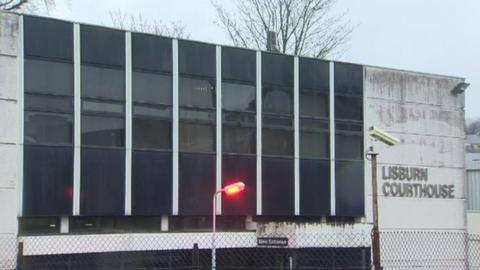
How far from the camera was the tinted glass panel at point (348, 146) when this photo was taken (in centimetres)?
2386

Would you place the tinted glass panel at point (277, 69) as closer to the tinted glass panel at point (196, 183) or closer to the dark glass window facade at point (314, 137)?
the dark glass window facade at point (314, 137)

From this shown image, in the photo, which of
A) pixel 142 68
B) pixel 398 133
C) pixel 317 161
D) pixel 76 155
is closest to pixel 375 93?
pixel 398 133

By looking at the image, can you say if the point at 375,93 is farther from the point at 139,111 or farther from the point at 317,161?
the point at 139,111

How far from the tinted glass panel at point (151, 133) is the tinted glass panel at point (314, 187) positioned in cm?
490

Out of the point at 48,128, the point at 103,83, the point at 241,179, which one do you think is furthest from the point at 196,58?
the point at 48,128

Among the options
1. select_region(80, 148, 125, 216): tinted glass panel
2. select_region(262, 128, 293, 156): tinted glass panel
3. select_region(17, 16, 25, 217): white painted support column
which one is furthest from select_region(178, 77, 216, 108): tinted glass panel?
select_region(17, 16, 25, 217): white painted support column

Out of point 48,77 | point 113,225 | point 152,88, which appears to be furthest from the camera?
point 152,88

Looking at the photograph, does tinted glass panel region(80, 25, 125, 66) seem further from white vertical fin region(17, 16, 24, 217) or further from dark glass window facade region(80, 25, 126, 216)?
white vertical fin region(17, 16, 24, 217)

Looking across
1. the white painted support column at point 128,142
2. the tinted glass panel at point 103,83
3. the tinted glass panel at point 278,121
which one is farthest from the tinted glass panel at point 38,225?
the tinted glass panel at point 278,121

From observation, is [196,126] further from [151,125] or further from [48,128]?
[48,128]

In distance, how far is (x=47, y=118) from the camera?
18828mm

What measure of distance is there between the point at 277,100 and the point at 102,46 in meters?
6.10

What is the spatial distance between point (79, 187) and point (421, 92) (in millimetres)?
13593

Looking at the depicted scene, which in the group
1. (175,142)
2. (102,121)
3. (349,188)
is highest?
(102,121)
